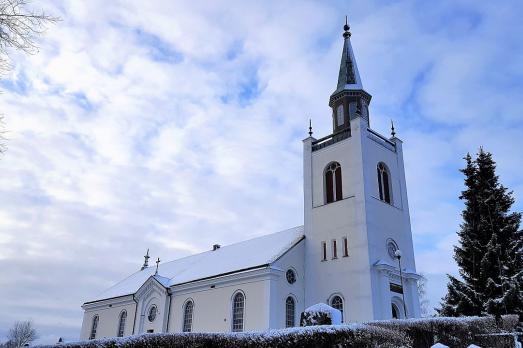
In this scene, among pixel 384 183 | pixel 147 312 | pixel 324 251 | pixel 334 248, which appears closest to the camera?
pixel 334 248

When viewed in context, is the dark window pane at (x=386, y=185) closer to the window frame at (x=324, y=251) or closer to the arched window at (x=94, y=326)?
the window frame at (x=324, y=251)

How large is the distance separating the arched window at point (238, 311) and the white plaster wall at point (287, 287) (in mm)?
2542

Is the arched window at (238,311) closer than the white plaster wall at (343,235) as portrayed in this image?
No

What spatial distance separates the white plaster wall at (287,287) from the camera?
992 inches

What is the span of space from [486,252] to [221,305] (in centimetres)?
1597

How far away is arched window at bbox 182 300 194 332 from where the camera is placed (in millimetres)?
30383

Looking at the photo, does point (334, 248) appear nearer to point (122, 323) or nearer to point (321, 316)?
point (321, 316)

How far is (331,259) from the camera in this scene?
26.9 m

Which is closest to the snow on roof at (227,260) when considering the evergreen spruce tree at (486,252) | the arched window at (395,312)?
the arched window at (395,312)

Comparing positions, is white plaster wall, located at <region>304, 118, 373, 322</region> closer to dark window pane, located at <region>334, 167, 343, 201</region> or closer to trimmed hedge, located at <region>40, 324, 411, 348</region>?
dark window pane, located at <region>334, 167, 343, 201</region>

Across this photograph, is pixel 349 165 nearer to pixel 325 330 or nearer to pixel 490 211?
pixel 490 211

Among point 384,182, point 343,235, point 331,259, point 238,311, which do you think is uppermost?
point 384,182

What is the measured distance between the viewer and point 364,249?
25.3 metres

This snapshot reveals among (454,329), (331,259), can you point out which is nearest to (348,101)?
(331,259)
